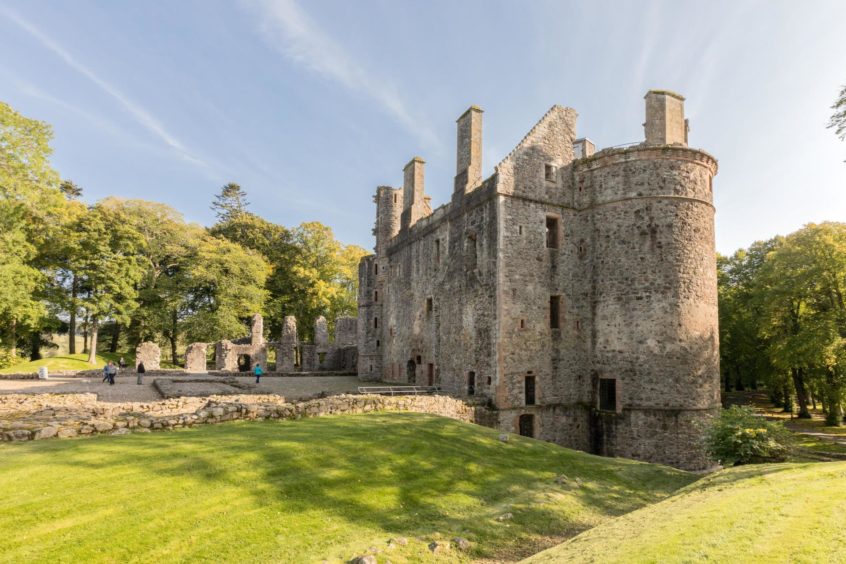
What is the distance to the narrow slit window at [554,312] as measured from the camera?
2320cm

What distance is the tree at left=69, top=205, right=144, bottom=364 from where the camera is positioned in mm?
39781

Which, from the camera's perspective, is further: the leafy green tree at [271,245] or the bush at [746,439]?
the leafy green tree at [271,245]

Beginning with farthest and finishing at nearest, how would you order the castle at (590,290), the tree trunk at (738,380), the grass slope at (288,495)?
the tree trunk at (738,380)
the castle at (590,290)
the grass slope at (288,495)

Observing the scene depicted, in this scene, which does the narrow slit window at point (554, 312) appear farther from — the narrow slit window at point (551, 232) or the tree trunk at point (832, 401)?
the tree trunk at point (832, 401)

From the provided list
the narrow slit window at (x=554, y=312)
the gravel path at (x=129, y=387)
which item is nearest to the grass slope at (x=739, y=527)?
the narrow slit window at (x=554, y=312)

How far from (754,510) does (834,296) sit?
106 ft

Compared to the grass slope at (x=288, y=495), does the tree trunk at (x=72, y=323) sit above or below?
above

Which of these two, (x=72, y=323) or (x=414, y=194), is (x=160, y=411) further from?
(x=72, y=323)

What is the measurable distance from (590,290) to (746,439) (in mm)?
10596

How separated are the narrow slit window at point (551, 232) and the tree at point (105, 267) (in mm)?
36518

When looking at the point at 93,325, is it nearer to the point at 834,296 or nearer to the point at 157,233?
the point at 157,233

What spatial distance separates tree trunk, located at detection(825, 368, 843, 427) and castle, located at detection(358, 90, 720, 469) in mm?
14994

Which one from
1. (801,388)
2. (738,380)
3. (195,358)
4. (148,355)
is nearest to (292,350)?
(195,358)

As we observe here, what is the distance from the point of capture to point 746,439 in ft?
44.9
